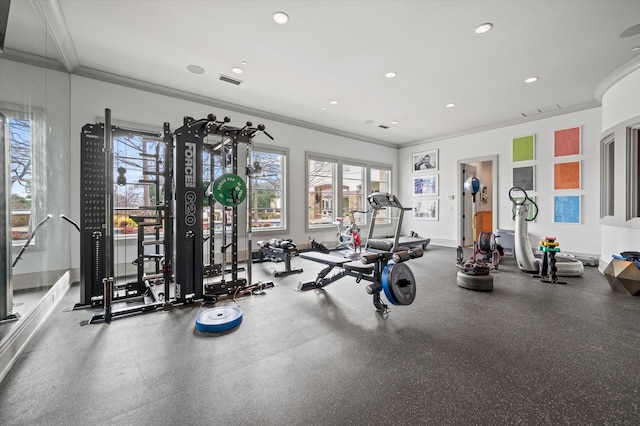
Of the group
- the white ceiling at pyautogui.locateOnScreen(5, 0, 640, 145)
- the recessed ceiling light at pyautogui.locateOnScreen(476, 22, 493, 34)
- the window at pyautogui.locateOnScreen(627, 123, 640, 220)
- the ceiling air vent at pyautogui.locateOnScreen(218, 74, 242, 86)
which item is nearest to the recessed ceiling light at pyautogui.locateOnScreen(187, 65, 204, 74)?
the white ceiling at pyautogui.locateOnScreen(5, 0, 640, 145)

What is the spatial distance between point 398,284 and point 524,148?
6.15m

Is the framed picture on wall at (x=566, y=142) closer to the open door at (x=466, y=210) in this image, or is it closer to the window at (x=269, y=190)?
the open door at (x=466, y=210)

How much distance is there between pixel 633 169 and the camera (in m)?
4.40

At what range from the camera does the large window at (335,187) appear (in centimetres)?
755

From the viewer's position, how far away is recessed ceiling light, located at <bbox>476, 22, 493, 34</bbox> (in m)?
3.29

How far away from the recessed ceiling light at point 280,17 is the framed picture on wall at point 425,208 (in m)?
6.91

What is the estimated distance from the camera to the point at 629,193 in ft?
14.5

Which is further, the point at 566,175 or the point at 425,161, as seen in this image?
the point at 425,161

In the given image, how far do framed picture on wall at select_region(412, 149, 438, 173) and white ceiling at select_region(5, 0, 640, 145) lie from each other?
2721mm

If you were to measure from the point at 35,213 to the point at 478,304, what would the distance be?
516 centimetres

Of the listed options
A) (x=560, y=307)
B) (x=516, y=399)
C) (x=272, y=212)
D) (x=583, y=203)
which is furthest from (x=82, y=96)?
(x=583, y=203)

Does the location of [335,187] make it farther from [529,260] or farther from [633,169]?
[633,169]

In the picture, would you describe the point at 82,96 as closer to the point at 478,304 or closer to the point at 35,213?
the point at 35,213

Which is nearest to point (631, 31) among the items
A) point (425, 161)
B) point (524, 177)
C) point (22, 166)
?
point (524, 177)
